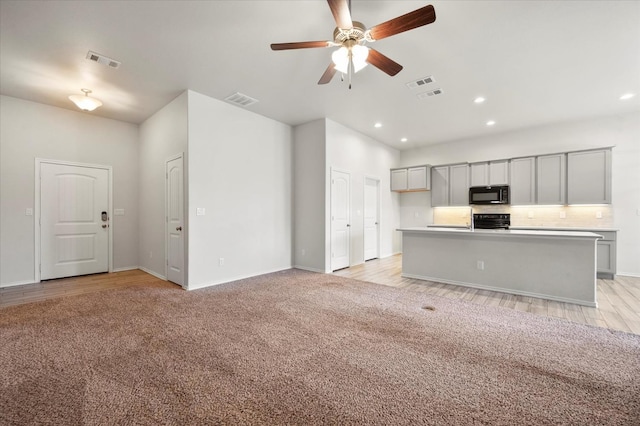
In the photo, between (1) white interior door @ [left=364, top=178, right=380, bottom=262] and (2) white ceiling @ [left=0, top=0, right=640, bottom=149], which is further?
(1) white interior door @ [left=364, top=178, right=380, bottom=262]

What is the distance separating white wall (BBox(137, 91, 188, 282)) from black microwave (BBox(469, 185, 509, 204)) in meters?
6.37

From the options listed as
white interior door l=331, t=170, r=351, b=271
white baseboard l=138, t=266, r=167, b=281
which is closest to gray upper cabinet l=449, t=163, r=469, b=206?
white interior door l=331, t=170, r=351, b=271

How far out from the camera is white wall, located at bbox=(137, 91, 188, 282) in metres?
4.40

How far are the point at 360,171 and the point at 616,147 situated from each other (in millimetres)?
4982

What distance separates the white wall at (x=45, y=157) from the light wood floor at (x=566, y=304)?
476 centimetres

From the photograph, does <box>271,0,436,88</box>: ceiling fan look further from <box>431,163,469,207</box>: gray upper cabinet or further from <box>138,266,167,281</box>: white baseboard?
<box>431,163,469,207</box>: gray upper cabinet

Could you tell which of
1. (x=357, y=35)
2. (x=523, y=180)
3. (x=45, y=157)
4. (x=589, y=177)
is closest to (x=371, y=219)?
(x=523, y=180)

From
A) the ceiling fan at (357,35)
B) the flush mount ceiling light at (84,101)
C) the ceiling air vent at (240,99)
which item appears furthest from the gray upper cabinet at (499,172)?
the flush mount ceiling light at (84,101)

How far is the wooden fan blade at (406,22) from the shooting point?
1942mm

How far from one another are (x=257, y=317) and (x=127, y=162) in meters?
4.84

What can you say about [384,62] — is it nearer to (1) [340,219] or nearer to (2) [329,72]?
Result: (2) [329,72]

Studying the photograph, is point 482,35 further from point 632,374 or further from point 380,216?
point 380,216

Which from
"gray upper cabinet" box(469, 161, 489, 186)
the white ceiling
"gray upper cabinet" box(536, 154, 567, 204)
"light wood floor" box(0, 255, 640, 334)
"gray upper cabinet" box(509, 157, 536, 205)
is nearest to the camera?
the white ceiling

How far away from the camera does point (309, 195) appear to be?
556 cm
